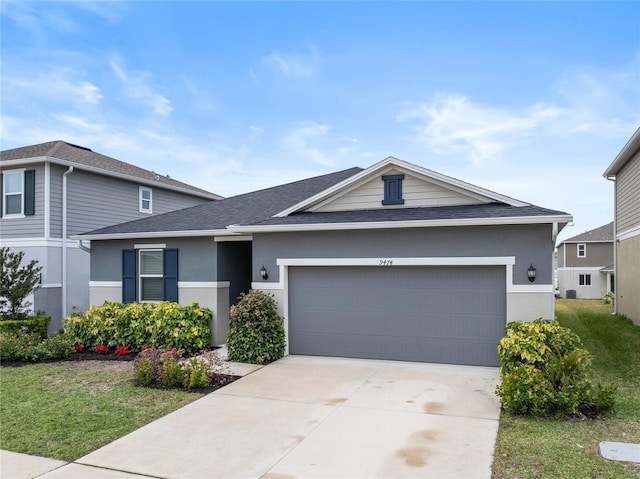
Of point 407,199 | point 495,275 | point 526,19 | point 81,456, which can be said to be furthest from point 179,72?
point 81,456

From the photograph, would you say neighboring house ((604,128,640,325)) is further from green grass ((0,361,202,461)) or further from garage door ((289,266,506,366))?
green grass ((0,361,202,461))

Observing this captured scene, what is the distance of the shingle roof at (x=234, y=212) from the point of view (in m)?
11.7

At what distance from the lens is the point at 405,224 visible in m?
8.90

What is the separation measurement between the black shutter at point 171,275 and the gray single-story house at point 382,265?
26 millimetres

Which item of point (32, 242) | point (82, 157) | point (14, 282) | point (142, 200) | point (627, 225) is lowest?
point (14, 282)

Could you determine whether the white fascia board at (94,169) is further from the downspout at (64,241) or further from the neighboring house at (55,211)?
the downspout at (64,241)

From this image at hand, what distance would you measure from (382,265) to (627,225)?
11.9 m

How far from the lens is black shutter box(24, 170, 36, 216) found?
14367 millimetres

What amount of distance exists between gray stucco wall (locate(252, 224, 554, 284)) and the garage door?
35 centimetres

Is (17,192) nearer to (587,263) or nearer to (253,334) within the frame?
(253,334)

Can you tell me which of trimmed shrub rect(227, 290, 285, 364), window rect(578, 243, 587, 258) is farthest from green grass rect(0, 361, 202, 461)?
window rect(578, 243, 587, 258)

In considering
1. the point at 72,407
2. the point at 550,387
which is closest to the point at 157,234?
the point at 72,407

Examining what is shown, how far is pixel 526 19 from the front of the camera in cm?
1042

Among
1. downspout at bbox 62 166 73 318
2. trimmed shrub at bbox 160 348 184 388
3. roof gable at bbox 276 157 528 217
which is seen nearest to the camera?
trimmed shrub at bbox 160 348 184 388
